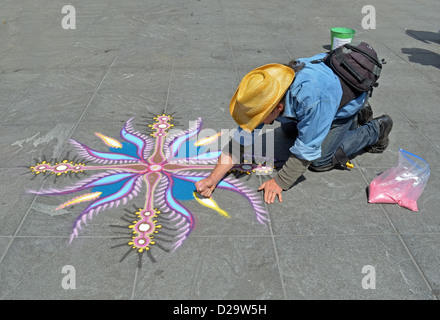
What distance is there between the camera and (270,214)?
9.78 feet

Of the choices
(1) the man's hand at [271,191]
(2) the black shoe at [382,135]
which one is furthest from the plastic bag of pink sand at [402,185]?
(1) the man's hand at [271,191]

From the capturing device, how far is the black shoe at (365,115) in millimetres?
3647

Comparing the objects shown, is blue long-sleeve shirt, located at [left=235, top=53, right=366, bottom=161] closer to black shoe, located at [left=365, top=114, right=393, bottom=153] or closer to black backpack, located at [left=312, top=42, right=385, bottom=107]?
black backpack, located at [left=312, top=42, right=385, bottom=107]

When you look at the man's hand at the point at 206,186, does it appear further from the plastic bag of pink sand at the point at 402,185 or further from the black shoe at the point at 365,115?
the black shoe at the point at 365,115

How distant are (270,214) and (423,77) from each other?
389 cm

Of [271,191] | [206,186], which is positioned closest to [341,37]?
[271,191]

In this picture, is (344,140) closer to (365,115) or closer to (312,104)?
(365,115)

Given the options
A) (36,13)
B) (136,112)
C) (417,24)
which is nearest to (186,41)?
(136,112)

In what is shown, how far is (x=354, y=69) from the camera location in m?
2.80

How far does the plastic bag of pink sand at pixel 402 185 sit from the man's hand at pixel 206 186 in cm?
131

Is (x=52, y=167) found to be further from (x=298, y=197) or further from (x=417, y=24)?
(x=417, y=24)

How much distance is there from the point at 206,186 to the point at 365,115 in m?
1.77

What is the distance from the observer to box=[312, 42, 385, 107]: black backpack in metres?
2.79

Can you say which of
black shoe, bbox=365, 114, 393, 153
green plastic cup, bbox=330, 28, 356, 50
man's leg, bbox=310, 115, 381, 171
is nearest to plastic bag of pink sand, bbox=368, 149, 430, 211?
man's leg, bbox=310, 115, 381, 171
